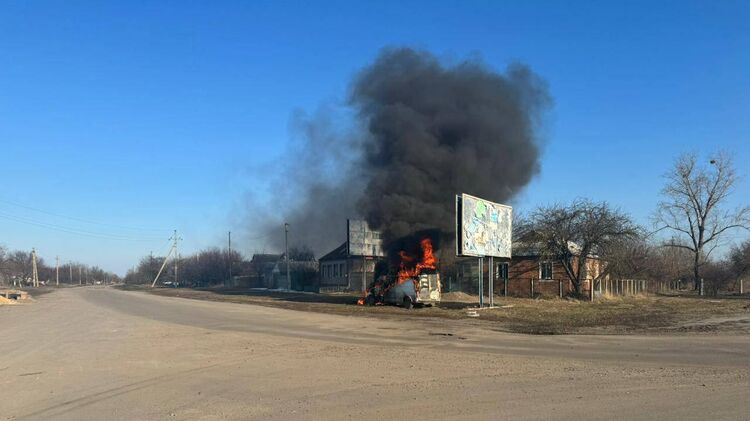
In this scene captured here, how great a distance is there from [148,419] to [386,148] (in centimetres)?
2914

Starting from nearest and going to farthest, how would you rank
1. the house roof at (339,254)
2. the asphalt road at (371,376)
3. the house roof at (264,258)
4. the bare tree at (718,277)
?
1. the asphalt road at (371,376)
2. the bare tree at (718,277)
3. the house roof at (339,254)
4. the house roof at (264,258)

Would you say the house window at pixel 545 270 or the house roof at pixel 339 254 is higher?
the house roof at pixel 339 254

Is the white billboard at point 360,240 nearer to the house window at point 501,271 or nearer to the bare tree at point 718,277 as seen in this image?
the house window at point 501,271

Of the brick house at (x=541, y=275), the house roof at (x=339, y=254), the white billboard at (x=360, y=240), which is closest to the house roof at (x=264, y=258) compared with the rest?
the house roof at (x=339, y=254)

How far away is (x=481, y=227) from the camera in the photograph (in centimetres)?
3014

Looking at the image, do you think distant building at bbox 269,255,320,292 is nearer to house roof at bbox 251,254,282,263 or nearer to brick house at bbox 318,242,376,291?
brick house at bbox 318,242,376,291

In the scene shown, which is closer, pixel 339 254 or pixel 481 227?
pixel 481 227

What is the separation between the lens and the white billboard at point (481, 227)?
28.8 m

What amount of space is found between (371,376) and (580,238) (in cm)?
3248

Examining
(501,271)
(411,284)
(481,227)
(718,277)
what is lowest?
(718,277)

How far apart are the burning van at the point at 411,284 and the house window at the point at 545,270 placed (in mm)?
12648

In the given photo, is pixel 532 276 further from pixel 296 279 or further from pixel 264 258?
pixel 264 258

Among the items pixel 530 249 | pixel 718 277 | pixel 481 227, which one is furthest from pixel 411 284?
pixel 718 277

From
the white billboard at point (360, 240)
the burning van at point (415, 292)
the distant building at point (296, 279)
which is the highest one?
the white billboard at point (360, 240)
